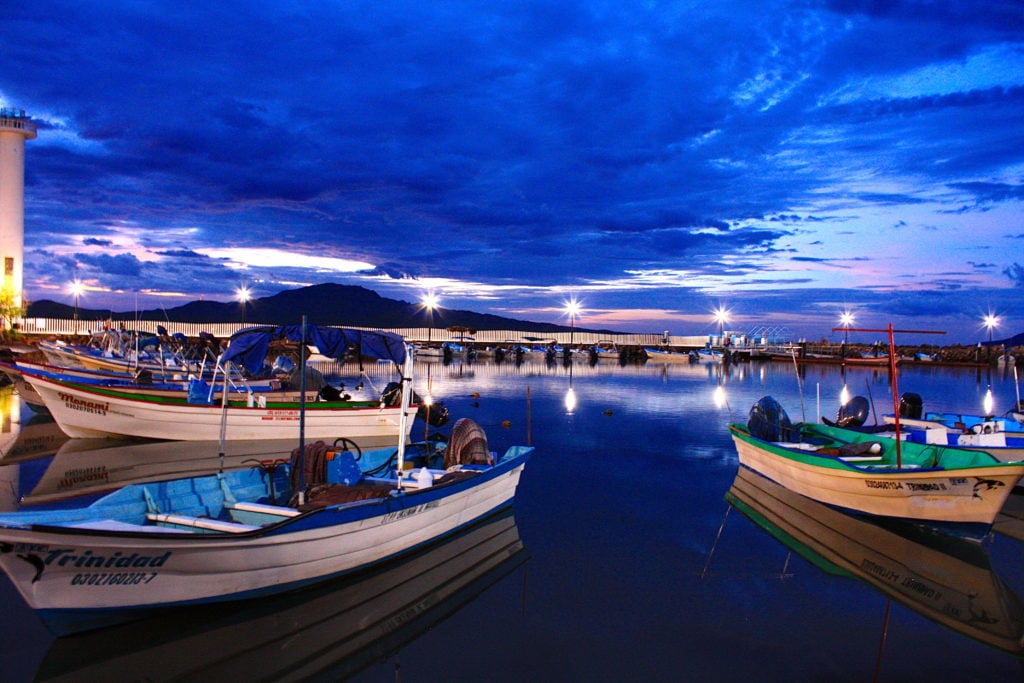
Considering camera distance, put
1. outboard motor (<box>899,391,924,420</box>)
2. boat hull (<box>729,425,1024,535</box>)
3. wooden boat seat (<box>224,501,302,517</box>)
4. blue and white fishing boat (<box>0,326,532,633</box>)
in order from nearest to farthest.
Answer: blue and white fishing boat (<box>0,326,532,633</box>) → wooden boat seat (<box>224,501,302,517</box>) → boat hull (<box>729,425,1024,535</box>) → outboard motor (<box>899,391,924,420</box>)

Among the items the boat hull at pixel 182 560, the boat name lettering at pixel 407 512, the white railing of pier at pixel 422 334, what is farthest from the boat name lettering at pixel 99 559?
the white railing of pier at pixel 422 334

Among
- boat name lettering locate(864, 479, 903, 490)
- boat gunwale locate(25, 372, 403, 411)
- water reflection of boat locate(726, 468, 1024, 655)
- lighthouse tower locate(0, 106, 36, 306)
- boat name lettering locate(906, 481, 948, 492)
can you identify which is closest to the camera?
water reflection of boat locate(726, 468, 1024, 655)

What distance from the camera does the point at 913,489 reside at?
1177cm

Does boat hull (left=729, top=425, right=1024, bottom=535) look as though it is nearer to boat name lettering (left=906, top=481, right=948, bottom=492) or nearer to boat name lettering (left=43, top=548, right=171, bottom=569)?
boat name lettering (left=906, top=481, right=948, bottom=492)

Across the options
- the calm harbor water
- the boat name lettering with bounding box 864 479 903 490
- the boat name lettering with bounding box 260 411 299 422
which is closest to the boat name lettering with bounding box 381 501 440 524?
the calm harbor water

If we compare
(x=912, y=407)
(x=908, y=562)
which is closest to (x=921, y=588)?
(x=908, y=562)

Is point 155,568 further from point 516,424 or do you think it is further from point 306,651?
point 516,424

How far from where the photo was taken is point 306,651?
761 cm

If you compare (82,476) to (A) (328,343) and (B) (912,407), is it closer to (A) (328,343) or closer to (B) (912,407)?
(A) (328,343)

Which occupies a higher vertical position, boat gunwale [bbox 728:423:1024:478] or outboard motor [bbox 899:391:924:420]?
outboard motor [bbox 899:391:924:420]

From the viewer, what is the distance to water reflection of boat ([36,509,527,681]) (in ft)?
23.4

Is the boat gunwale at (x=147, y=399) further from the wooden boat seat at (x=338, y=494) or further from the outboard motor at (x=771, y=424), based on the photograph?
the outboard motor at (x=771, y=424)

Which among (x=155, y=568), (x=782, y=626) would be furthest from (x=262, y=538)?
(x=782, y=626)

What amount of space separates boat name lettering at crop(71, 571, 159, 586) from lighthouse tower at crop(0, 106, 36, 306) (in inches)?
1984
